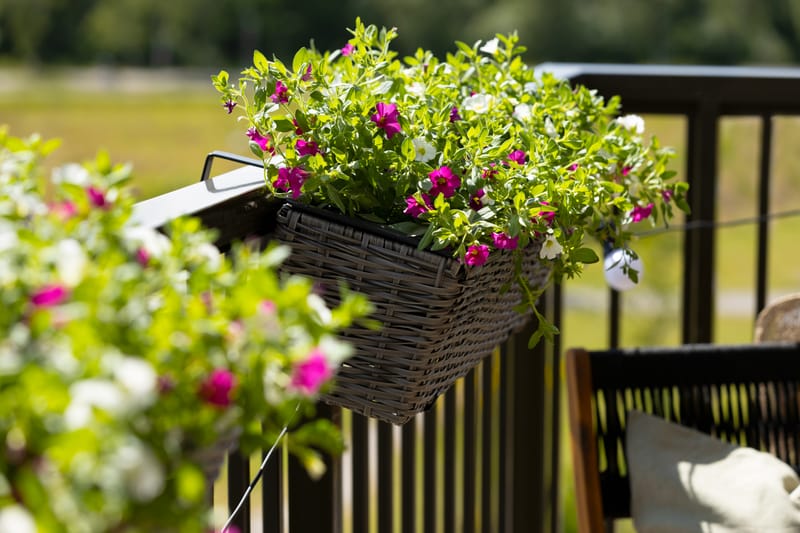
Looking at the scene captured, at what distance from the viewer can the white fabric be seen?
147cm

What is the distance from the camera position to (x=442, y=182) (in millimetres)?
989

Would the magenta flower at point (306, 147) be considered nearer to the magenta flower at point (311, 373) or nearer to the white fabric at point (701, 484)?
the magenta flower at point (311, 373)

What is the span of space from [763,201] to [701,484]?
782mm

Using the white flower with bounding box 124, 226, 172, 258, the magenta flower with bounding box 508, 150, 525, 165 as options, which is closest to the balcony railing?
the magenta flower with bounding box 508, 150, 525, 165

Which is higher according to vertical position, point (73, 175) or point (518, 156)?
point (518, 156)

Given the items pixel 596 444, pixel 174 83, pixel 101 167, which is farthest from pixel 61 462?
pixel 174 83

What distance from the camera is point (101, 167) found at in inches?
23.3

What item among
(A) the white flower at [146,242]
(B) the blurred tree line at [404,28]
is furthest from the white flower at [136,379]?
(B) the blurred tree line at [404,28]

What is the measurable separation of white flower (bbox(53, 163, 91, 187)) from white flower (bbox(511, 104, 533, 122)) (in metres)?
0.66

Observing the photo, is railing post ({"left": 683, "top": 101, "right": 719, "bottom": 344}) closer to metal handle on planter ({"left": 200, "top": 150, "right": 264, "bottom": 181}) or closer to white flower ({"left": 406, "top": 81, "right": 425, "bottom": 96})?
white flower ({"left": 406, "top": 81, "right": 425, "bottom": 96})

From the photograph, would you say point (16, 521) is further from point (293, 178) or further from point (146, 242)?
point (293, 178)

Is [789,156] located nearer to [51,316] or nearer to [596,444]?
[596,444]

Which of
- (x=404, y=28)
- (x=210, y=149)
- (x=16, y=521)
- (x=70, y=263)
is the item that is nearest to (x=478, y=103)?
(x=70, y=263)

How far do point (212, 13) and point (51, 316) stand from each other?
2558cm
